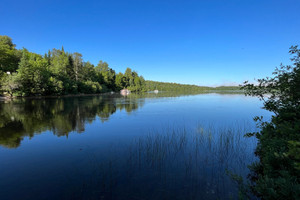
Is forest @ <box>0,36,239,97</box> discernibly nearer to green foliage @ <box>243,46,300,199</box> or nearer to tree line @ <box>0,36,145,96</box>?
tree line @ <box>0,36,145,96</box>

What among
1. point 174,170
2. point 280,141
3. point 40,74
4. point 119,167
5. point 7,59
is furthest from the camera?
point 7,59

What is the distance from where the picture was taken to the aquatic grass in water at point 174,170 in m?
Answer: 5.20

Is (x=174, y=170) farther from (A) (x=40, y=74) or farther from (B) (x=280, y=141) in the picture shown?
(A) (x=40, y=74)

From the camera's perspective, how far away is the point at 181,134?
11938 mm

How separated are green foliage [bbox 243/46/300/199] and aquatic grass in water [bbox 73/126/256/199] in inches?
42.9

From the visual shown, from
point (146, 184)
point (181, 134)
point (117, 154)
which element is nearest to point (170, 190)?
point (146, 184)

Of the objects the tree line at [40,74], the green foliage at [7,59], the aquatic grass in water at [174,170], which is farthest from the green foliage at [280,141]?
the green foliage at [7,59]

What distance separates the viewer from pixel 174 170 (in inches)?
262

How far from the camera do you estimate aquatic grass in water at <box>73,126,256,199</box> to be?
17.1 feet

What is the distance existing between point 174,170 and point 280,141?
13.6 ft

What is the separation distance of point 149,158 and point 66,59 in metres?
79.0

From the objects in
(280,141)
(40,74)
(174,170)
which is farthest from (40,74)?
(280,141)

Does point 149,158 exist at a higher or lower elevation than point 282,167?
lower

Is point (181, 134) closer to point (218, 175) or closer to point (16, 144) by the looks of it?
point (218, 175)
